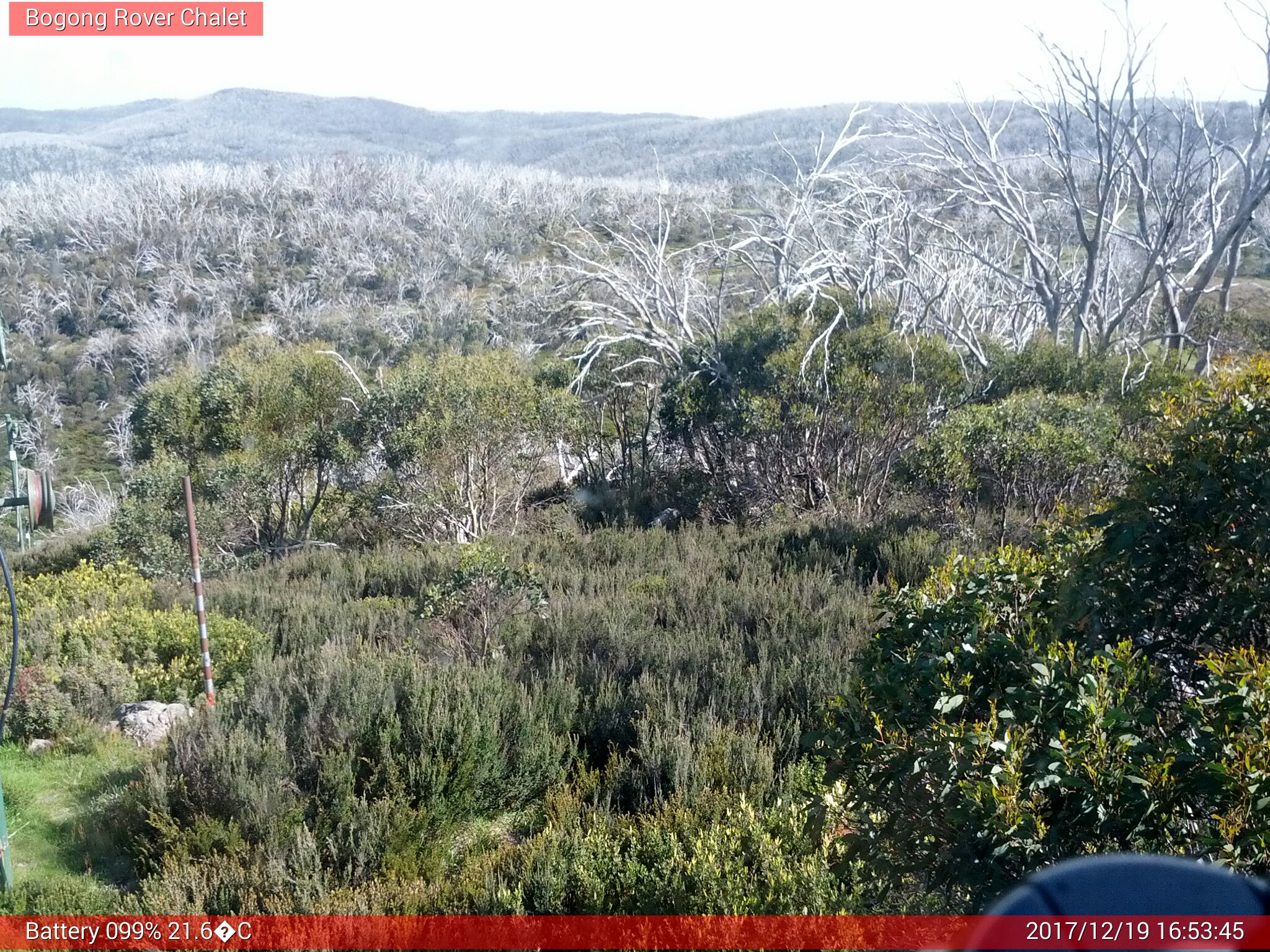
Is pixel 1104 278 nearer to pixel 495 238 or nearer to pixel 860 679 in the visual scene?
pixel 860 679

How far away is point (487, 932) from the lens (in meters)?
3.36

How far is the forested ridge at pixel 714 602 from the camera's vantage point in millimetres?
2732

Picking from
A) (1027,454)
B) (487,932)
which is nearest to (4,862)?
(487,932)

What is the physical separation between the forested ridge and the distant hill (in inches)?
1801

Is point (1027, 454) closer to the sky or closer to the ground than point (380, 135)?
closer to the ground

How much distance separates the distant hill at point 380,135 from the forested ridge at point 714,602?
150ft

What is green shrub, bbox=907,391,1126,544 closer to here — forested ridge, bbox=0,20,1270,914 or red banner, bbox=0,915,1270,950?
forested ridge, bbox=0,20,1270,914

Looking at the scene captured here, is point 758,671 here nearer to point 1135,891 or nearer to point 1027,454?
point 1027,454

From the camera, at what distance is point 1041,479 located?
914 centimetres

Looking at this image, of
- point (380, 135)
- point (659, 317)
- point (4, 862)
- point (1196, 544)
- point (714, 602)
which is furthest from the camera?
point (380, 135)

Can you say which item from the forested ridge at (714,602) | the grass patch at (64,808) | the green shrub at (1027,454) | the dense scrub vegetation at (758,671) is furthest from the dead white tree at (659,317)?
the grass patch at (64,808)

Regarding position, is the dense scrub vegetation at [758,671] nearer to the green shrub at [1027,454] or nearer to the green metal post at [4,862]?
the green shrub at [1027,454]

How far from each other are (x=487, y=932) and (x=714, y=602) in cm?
426

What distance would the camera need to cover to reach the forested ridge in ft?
8.96
